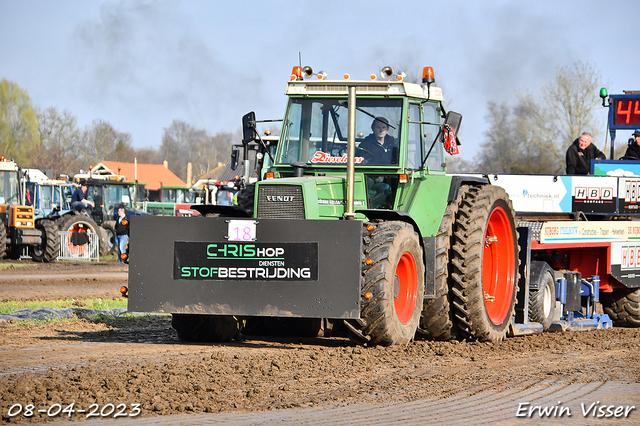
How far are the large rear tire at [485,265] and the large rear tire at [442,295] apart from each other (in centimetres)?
10

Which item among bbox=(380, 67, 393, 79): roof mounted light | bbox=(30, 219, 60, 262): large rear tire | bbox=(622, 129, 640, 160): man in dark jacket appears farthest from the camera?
bbox=(30, 219, 60, 262): large rear tire

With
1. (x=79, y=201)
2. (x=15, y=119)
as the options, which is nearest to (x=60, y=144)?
(x=15, y=119)

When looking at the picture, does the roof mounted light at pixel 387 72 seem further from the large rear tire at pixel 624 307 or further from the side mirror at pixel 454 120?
the large rear tire at pixel 624 307

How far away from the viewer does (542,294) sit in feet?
35.2

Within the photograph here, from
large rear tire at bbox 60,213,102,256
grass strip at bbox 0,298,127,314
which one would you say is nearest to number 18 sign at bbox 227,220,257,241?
grass strip at bbox 0,298,127,314

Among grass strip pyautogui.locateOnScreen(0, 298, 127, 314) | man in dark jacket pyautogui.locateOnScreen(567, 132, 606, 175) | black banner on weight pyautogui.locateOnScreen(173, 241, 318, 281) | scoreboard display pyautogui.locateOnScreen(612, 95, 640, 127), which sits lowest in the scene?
grass strip pyautogui.locateOnScreen(0, 298, 127, 314)

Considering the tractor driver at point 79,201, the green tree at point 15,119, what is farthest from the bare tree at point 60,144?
the tractor driver at point 79,201

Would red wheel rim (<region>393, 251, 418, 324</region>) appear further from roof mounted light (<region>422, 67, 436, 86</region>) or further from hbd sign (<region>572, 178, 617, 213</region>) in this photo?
hbd sign (<region>572, 178, 617, 213</region>)

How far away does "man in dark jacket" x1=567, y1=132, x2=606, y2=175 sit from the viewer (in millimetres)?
14797

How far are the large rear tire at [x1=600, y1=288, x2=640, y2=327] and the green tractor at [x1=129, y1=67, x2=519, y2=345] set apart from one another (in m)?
3.55

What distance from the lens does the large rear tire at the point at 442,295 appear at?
868cm

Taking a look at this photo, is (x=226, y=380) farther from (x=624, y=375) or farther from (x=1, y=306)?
(x=1, y=306)

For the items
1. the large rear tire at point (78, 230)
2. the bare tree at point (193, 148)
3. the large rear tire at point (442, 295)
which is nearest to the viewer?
the large rear tire at point (442, 295)

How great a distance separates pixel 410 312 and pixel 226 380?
2.46 metres
